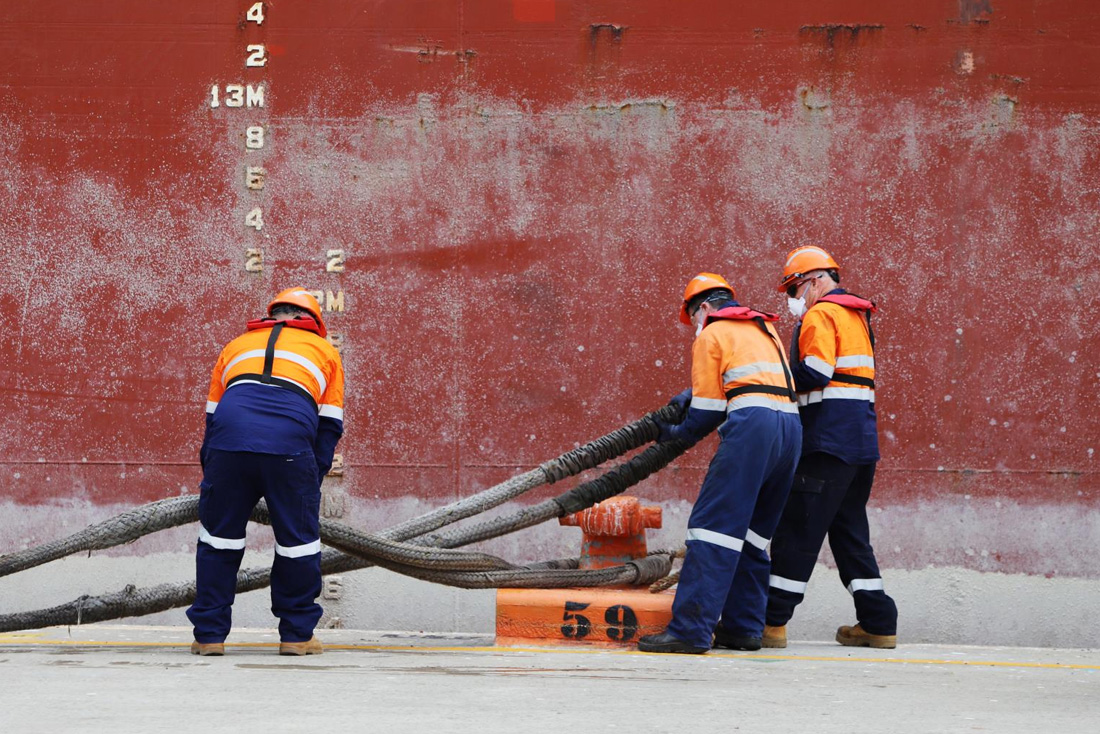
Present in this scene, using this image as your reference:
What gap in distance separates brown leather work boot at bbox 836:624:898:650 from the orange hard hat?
1.67 meters

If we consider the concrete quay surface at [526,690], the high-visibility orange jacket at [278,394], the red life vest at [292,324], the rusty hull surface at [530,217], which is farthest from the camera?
the rusty hull surface at [530,217]

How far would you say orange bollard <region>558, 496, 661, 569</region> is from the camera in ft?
20.0

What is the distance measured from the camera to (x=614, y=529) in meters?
6.11

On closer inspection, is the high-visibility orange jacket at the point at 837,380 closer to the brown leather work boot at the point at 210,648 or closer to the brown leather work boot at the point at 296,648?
the brown leather work boot at the point at 296,648

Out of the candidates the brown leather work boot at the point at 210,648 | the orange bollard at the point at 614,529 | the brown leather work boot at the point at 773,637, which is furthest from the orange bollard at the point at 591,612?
the brown leather work boot at the point at 210,648

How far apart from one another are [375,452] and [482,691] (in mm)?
2792

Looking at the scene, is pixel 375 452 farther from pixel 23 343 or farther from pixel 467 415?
pixel 23 343

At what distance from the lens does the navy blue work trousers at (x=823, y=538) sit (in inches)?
232

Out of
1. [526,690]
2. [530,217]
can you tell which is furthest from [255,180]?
[526,690]

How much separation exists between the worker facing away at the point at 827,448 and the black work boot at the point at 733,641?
202 mm

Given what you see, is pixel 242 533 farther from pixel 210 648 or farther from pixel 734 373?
pixel 734 373

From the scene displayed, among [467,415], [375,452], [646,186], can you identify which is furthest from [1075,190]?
[375,452]

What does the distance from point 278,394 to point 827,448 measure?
7.86 ft

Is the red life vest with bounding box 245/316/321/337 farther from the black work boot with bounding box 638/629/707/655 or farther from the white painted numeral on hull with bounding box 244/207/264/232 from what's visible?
the black work boot with bounding box 638/629/707/655
